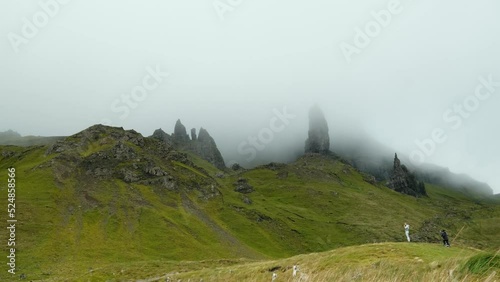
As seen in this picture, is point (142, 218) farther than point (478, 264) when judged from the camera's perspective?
Yes

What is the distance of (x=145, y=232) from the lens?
408 feet

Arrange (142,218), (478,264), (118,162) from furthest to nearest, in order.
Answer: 1. (118,162)
2. (142,218)
3. (478,264)

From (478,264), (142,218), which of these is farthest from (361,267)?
(142,218)

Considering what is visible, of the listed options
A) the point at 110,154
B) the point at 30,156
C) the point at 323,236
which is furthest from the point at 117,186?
the point at 323,236

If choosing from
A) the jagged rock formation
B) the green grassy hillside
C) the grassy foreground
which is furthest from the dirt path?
the grassy foreground

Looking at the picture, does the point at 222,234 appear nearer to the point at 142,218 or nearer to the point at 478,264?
the point at 142,218

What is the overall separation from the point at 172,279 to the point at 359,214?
164494 mm

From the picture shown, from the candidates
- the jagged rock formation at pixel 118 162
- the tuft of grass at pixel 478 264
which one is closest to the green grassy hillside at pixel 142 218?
the jagged rock formation at pixel 118 162

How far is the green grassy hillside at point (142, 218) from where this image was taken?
10475cm

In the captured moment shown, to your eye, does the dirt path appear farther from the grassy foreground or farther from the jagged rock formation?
the grassy foreground

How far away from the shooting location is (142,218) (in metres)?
132

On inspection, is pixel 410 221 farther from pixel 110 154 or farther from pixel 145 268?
pixel 145 268

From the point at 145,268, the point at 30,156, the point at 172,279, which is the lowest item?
the point at 145,268

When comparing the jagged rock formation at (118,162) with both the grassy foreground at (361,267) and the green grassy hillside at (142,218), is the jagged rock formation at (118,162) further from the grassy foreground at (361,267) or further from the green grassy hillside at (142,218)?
the grassy foreground at (361,267)
